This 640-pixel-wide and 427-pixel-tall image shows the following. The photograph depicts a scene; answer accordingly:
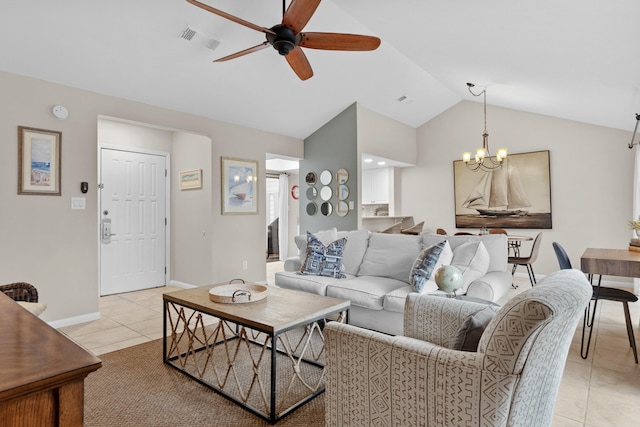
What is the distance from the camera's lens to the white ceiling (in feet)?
9.12

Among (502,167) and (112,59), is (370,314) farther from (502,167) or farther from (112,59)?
(502,167)

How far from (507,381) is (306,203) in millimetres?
5267

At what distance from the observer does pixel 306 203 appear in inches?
246

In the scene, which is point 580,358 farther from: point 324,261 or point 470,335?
point 324,261

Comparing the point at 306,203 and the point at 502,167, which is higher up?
the point at 502,167

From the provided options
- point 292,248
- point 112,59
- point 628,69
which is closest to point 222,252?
point 112,59

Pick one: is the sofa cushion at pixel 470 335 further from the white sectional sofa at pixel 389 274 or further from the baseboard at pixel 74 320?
the baseboard at pixel 74 320

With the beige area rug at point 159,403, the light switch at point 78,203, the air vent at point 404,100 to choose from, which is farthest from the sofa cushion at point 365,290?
the air vent at point 404,100

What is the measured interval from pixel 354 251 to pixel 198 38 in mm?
2604

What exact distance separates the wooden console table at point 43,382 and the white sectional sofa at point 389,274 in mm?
2337

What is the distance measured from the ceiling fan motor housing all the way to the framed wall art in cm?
287

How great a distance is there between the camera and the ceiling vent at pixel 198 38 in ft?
10.6

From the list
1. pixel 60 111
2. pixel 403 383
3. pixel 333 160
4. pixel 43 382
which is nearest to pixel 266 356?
pixel 403 383

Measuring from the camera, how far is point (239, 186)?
5.11m
